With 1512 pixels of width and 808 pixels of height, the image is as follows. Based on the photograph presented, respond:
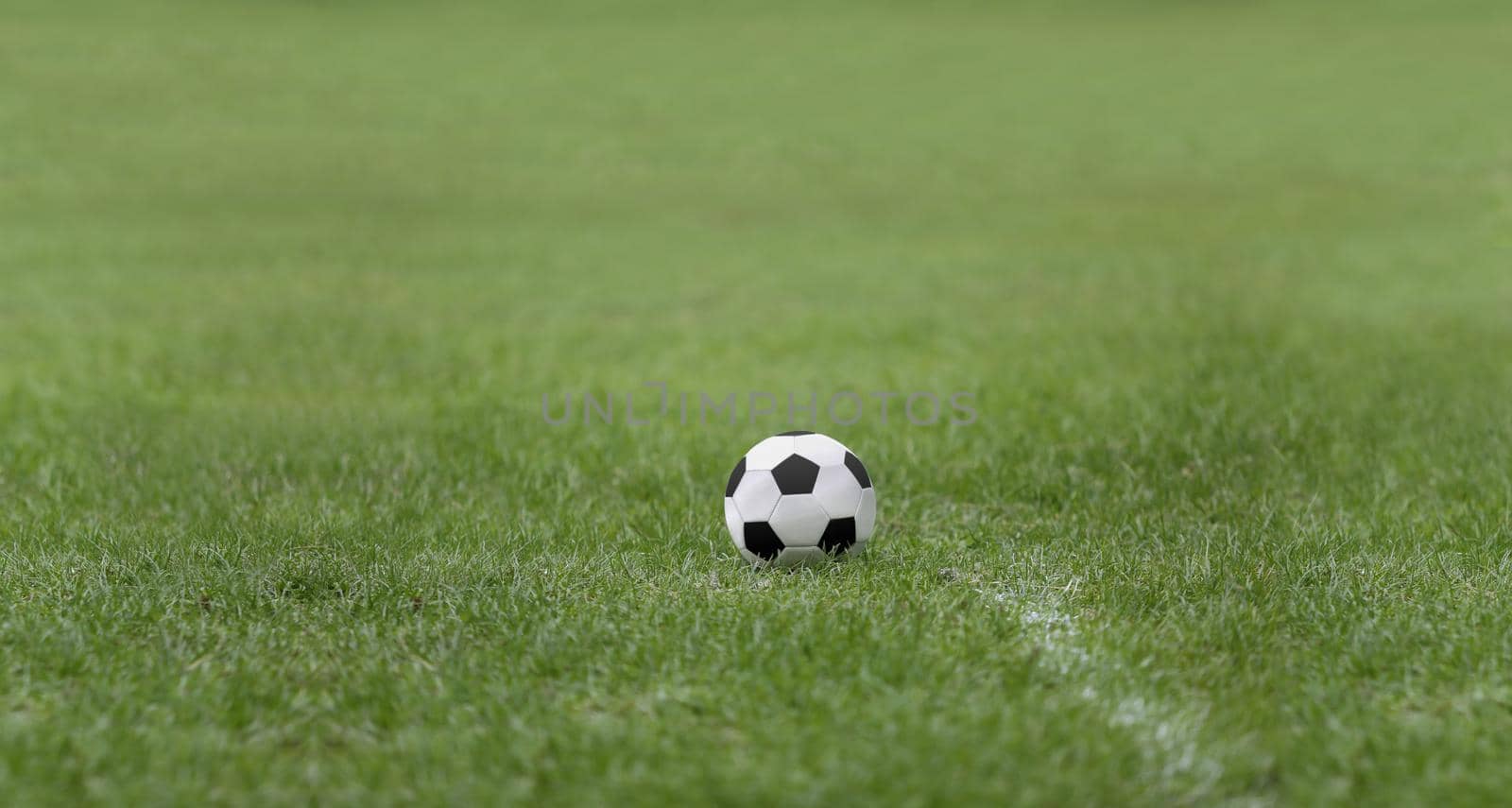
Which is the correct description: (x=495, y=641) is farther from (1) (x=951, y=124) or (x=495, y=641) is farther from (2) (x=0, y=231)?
(1) (x=951, y=124)

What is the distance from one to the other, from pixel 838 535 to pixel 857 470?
0.37 meters

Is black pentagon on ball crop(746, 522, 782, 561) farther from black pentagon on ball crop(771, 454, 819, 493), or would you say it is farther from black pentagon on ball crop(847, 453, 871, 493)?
black pentagon on ball crop(847, 453, 871, 493)

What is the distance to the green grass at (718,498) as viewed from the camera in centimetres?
399

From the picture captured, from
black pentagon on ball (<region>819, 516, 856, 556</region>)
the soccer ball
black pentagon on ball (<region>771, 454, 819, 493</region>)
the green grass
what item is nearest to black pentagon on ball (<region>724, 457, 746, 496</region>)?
the soccer ball

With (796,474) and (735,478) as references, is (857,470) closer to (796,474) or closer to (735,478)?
(796,474)

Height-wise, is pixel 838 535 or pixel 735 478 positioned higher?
pixel 735 478

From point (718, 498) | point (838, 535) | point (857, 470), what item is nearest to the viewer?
point (838, 535)

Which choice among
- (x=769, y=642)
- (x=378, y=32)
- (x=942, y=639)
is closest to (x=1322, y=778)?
(x=942, y=639)

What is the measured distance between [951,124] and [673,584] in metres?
29.6

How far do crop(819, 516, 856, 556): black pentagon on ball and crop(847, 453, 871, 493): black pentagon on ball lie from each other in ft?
0.70

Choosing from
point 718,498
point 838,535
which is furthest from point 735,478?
point 718,498

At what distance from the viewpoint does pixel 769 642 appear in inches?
184

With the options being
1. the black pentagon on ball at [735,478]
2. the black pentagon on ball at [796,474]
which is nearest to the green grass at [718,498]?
the black pentagon on ball at [735,478]

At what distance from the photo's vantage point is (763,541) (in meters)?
5.80
